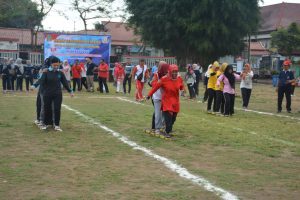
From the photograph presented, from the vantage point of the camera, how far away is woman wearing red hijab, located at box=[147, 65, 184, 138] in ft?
34.9

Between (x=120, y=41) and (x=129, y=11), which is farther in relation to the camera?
(x=120, y=41)

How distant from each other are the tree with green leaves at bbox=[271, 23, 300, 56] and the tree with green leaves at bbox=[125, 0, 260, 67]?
22.6ft

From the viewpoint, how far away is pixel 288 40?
5541 centimetres

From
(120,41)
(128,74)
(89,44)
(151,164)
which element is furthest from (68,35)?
(120,41)

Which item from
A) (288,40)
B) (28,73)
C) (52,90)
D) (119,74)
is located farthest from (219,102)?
(288,40)

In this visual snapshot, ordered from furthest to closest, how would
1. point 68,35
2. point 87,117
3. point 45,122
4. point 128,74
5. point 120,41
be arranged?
1. point 120,41
2. point 68,35
3. point 128,74
4. point 87,117
5. point 45,122

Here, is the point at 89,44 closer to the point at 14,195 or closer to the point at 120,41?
the point at 14,195

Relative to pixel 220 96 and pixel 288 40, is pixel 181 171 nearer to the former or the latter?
pixel 220 96

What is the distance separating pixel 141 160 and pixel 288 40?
50.3 meters

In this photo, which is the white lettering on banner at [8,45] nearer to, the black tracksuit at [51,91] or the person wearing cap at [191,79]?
the person wearing cap at [191,79]

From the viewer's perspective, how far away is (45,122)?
1164 centimetres

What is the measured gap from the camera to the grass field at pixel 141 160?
249 inches

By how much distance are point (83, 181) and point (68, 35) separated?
31.2m

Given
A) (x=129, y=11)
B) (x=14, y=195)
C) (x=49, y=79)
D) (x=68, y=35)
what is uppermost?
(x=129, y=11)
